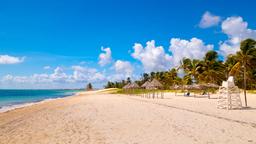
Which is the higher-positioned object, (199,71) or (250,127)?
(199,71)

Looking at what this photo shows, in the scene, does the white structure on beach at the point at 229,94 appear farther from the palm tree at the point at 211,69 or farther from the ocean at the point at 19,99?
the palm tree at the point at 211,69

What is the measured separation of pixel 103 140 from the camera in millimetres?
7293

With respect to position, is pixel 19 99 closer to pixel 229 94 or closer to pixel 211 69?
pixel 211 69

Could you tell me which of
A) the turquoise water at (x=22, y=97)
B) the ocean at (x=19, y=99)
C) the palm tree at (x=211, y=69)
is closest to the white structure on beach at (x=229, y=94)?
the ocean at (x=19, y=99)

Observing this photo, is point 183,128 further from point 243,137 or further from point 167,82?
point 167,82

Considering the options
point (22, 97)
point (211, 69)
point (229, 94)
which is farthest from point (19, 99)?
point (229, 94)

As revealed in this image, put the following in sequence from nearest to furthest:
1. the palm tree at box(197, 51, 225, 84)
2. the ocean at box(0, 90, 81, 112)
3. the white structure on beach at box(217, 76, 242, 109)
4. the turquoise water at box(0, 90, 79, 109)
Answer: the white structure on beach at box(217, 76, 242, 109)
the ocean at box(0, 90, 81, 112)
the turquoise water at box(0, 90, 79, 109)
the palm tree at box(197, 51, 225, 84)

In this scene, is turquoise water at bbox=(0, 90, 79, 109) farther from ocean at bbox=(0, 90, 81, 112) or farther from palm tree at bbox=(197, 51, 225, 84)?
palm tree at bbox=(197, 51, 225, 84)

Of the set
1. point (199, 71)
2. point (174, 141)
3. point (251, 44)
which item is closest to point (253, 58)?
point (251, 44)

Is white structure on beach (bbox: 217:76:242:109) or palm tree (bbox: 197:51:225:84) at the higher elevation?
palm tree (bbox: 197:51:225:84)

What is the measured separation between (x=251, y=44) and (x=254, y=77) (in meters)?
10.4

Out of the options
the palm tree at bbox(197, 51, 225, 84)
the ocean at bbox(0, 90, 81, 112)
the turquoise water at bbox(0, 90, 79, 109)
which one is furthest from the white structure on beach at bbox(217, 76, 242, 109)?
the palm tree at bbox(197, 51, 225, 84)

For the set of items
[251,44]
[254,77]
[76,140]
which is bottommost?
[76,140]

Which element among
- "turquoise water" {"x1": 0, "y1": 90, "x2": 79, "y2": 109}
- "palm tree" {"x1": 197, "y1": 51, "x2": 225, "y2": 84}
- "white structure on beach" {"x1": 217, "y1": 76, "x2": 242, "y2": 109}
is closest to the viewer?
"white structure on beach" {"x1": 217, "y1": 76, "x2": 242, "y2": 109}
